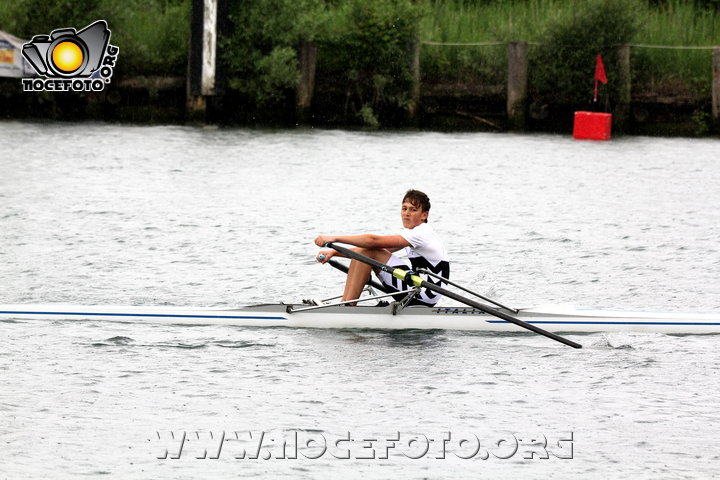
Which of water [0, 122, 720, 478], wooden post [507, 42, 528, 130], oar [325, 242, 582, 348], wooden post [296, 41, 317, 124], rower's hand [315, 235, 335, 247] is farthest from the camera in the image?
wooden post [296, 41, 317, 124]

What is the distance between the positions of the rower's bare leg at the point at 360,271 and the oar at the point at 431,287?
22cm

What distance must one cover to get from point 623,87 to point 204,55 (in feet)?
30.9

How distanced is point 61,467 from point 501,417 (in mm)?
3008

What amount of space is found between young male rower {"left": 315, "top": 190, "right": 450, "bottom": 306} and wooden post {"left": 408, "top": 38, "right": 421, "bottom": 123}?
62.2 ft

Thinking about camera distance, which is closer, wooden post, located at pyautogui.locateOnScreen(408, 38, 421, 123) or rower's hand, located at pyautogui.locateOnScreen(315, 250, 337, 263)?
rower's hand, located at pyautogui.locateOnScreen(315, 250, 337, 263)

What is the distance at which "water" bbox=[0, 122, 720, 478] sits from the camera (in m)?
8.15

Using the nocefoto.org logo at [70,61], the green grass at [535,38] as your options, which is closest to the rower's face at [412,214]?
the green grass at [535,38]

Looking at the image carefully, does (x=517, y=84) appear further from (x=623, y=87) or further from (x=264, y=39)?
(x=264, y=39)

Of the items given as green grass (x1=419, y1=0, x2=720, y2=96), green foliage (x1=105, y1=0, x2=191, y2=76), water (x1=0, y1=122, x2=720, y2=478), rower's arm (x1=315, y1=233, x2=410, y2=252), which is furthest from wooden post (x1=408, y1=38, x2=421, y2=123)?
rower's arm (x1=315, y1=233, x2=410, y2=252)

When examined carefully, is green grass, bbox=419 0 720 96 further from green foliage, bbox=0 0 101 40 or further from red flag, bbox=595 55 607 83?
green foliage, bbox=0 0 101 40

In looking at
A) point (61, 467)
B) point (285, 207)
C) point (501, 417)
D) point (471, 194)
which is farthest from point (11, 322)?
point (471, 194)

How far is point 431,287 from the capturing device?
10125mm

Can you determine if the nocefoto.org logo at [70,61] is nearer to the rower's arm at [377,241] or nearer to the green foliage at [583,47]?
the green foliage at [583,47]

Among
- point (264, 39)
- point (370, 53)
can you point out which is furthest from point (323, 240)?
point (370, 53)
